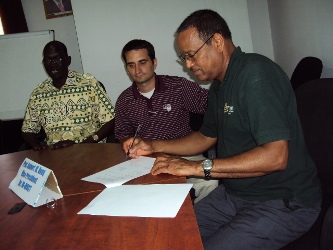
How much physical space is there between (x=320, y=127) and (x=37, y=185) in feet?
3.72

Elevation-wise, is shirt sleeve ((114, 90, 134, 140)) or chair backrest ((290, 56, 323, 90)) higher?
chair backrest ((290, 56, 323, 90))

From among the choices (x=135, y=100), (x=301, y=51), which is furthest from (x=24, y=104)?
(x=301, y=51)

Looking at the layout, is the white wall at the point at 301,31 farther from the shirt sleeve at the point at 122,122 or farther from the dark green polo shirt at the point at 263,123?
the shirt sleeve at the point at 122,122

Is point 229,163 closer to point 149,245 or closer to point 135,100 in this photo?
point 149,245

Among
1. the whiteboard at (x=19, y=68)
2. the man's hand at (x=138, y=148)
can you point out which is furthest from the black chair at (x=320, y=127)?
the whiteboard at (x=19, y=68)

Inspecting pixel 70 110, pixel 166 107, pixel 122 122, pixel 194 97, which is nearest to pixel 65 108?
pixel 70 110

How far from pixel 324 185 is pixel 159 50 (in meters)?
2.29

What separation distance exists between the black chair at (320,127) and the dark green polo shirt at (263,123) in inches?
2.7

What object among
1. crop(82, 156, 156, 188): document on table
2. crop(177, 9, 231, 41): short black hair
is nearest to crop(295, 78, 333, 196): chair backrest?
crop(177, 9, 231, 41): short black hair

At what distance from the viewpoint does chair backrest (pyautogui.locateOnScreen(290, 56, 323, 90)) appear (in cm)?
222

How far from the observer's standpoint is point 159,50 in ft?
10.8

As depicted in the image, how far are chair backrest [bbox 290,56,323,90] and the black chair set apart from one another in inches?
36.6

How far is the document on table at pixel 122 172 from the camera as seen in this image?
128 centimetres

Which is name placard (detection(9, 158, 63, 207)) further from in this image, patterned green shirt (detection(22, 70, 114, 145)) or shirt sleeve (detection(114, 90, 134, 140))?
patterned green shirt (detection(22, 70, 114, 145))
